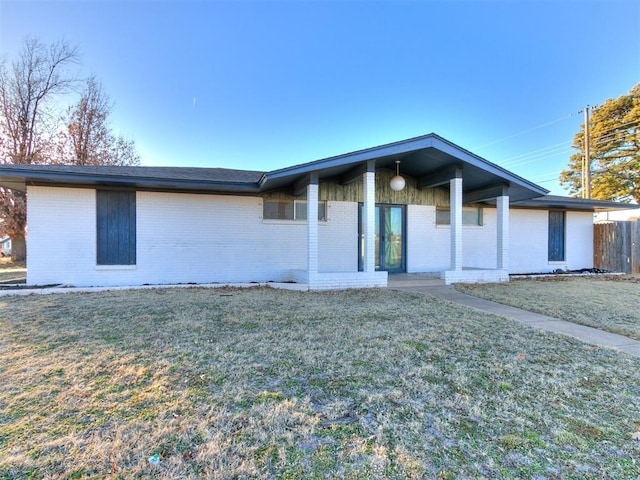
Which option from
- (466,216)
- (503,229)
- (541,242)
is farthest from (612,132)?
(503,229)

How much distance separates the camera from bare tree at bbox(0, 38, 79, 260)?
16375 mm

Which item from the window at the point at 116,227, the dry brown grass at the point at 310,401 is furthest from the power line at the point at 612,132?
the window at the point at 116,227

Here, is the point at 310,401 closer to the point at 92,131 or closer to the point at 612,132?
the point at 92,131

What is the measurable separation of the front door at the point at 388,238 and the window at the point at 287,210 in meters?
1.31

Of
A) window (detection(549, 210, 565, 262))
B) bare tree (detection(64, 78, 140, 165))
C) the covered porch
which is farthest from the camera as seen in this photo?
bare tree (detection(64, 78, 140, 165))

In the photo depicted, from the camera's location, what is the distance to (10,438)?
2049 millimetres

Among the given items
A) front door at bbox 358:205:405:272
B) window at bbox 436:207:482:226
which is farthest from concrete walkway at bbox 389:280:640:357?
window at bbox 436:207:482:226

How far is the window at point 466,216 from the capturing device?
11156mm

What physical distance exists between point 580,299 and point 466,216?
5100 millimetres

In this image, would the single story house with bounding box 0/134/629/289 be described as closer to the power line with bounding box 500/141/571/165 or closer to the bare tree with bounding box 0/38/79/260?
the bare tree with bounding box 0/38/79/260

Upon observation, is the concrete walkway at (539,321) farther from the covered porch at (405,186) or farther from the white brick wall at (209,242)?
the white brick wall at (209,242)

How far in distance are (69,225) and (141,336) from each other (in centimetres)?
595

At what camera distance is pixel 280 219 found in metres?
9.75

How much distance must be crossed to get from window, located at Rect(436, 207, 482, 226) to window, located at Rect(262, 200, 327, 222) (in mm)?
4145
